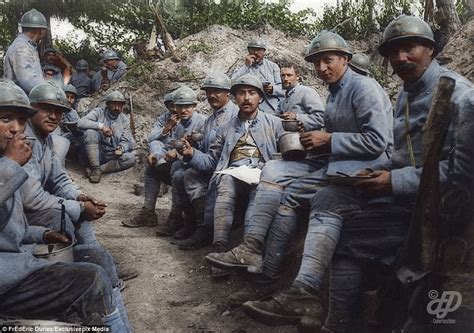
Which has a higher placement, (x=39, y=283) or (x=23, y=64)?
(x=23, y=64)

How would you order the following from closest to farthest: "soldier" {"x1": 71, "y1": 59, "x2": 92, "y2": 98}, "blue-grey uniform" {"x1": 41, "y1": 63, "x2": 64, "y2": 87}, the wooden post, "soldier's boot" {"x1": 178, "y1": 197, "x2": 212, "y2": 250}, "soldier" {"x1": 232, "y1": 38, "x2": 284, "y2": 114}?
the wooden post < "soldier's boot" {"x1": 178, "y1": 197, "x2": 212, "y2": 250} < "soldier" {"x1": 232, "y1": 38, "x2": 284, "y2": 114} < "blue-grey uniform" {"x1": 41, "y1": 63, "x2": 64, "y2": 87} < "soldier" {"x1": 71, "y1": 59, "x2": 92, "y2": 98}

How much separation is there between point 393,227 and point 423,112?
822 mm

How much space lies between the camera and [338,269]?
3.32 m

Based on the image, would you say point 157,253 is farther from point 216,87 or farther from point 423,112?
point 423,112

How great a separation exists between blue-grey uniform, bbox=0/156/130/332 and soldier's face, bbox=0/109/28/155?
556mm

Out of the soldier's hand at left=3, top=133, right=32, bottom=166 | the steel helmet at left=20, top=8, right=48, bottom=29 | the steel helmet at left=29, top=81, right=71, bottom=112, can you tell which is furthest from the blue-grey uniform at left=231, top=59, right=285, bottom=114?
the soldier's hand at left=3, top=133, right=32, bottom=166

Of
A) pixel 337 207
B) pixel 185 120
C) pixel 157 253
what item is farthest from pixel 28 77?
pixel 337 207

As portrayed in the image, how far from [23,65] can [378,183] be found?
18.2 feet

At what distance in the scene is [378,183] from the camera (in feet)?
10.1

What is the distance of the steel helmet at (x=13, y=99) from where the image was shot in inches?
141

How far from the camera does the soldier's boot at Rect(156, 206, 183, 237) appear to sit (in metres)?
6.51

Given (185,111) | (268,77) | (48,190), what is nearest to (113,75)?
(268,77)

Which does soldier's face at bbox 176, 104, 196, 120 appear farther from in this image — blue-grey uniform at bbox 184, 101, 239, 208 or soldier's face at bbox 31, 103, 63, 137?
soldier's face at bbox 31, 103, 63, 137

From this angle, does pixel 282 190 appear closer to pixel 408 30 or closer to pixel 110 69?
pixel 408 30
